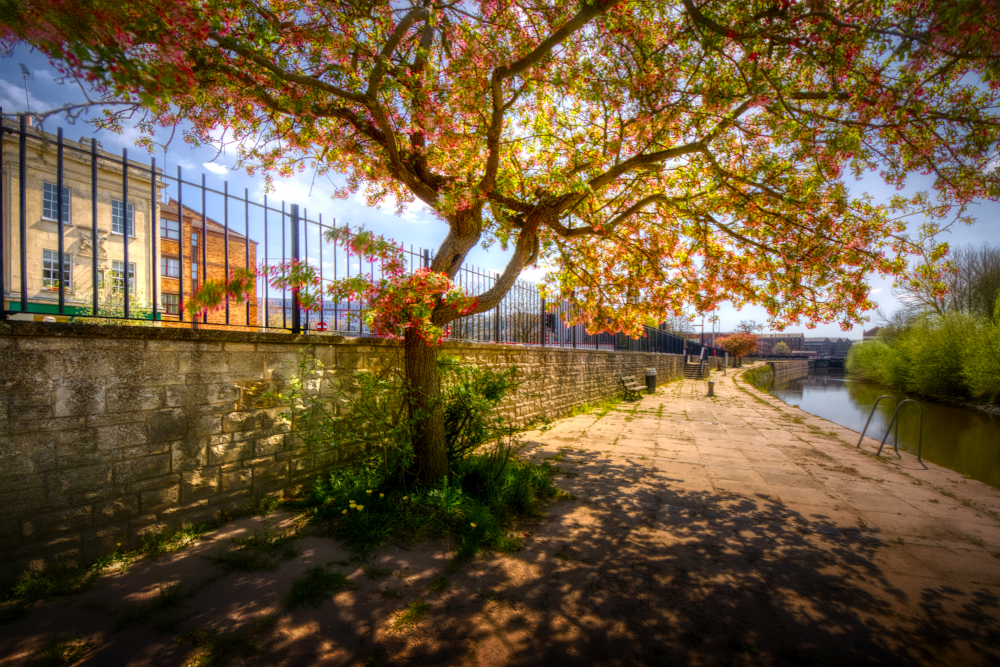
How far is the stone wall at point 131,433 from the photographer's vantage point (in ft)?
7.20

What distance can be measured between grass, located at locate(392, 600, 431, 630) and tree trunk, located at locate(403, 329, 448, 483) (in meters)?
1.39

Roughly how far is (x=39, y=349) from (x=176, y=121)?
6.98 feet

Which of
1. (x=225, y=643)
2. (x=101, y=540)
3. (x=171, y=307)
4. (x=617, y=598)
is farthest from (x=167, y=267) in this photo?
(x=617, y=598)

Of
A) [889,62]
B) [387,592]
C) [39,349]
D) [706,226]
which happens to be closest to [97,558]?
[39,349]

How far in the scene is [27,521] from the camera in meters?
2.19

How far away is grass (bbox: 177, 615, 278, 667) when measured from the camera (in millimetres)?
1775

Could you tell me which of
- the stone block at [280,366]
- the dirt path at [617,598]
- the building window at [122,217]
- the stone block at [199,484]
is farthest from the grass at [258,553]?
the building window at [122,217]

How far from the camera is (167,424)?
108 inches

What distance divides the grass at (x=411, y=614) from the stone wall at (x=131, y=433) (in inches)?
69.4

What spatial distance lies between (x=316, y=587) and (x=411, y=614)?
0.59 meters

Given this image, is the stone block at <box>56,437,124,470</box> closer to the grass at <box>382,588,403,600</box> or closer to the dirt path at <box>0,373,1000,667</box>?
the dirt path at <box>0,373,1000,667</box>

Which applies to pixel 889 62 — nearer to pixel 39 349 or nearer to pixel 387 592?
pixel 387 592

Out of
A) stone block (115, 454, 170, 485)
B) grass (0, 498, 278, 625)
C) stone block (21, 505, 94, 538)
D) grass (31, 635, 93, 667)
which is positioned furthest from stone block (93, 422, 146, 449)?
grass (31, 635, 93, 667)

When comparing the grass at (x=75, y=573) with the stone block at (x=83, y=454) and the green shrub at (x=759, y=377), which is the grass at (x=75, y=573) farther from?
the green shrub at (x=759, y=377)
